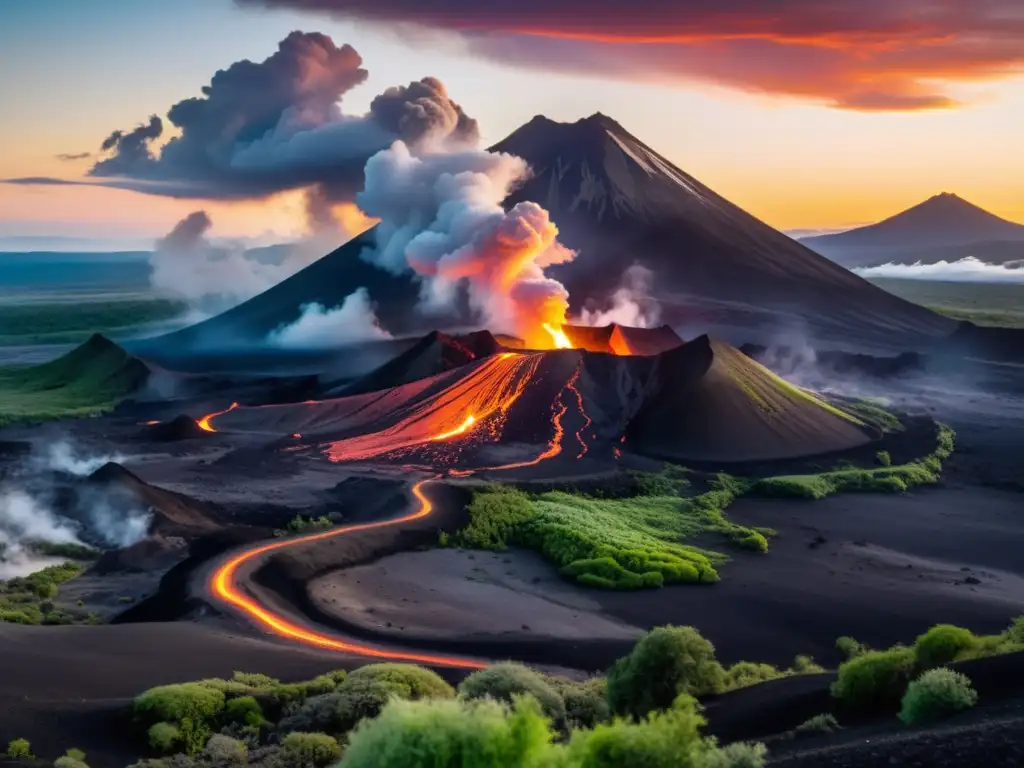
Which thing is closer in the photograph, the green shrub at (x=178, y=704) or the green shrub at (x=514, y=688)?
the green shrub at (x=178, y=704)

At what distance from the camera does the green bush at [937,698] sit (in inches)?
645

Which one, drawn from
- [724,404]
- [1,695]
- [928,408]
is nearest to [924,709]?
[1,695]

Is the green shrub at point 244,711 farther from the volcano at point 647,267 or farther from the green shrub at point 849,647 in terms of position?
the volcano at point 647,267

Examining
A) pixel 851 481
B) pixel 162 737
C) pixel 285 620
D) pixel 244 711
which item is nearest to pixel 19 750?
pixel 162 737

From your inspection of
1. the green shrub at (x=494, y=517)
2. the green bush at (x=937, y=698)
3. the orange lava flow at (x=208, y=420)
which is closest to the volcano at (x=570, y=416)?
the orange lava flow at (x=208, y=420)

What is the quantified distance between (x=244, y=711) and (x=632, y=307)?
114527 mm

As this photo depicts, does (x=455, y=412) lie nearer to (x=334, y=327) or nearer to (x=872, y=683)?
(x=872, y=683)

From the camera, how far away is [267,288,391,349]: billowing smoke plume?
4916 inches

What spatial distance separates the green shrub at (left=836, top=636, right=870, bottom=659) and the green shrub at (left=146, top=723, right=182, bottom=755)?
61.6ft

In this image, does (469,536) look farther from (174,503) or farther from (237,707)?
(237,707)

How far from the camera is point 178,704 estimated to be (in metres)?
20.5

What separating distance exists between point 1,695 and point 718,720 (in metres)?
13.8

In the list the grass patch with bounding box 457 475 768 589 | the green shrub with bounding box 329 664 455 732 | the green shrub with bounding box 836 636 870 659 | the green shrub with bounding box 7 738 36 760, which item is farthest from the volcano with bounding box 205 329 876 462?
the green shrub with bounding box 7 738 36 760

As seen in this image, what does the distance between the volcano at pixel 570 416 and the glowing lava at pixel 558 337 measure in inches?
666
